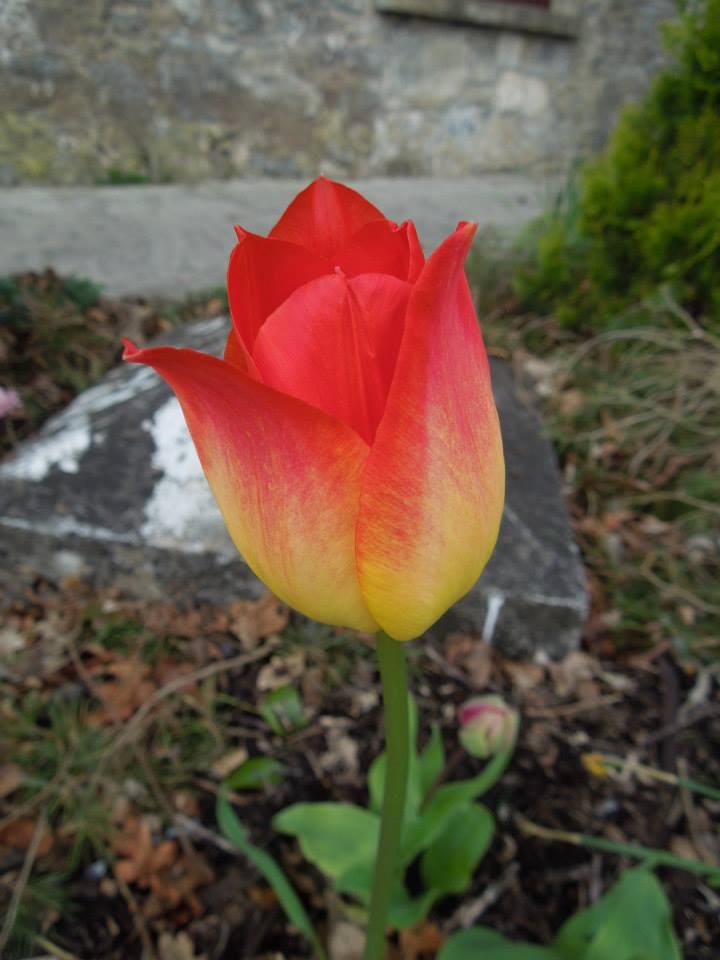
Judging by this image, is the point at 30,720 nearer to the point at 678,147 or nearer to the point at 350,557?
the point at 350,557

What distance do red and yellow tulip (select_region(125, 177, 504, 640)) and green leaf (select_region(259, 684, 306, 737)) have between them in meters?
1.12

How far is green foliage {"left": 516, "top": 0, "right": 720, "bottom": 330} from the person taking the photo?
2760mm

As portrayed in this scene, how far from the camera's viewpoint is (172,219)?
5012 mm

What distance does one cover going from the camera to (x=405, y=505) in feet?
1.58

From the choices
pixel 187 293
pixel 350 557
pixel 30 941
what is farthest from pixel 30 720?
pixel 187 293

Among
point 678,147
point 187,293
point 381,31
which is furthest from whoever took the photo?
point 381,31

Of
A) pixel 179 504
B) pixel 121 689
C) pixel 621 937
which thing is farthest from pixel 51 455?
pixel 621 937

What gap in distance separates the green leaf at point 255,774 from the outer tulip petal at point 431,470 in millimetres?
1055

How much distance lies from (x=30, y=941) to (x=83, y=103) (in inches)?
239

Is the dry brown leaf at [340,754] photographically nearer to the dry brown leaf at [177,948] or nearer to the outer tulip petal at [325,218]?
the dry brown leaf at [177,948]

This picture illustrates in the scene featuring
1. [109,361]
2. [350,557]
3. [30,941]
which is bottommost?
[30,941]

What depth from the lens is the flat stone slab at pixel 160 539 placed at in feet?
6.10

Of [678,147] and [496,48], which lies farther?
[496,48]

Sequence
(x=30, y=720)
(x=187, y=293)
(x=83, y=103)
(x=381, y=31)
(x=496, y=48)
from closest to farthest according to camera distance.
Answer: (x=30, y=720) → (x=187, y=293) → (x=83, y=103) → (x=381, y=31) → (x=496, y=48)
